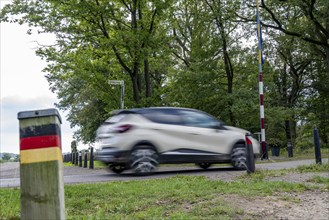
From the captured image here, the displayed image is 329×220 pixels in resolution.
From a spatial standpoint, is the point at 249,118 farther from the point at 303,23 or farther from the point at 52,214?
the point at 52,214

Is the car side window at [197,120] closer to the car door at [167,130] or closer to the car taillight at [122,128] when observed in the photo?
the car door at [167,130]

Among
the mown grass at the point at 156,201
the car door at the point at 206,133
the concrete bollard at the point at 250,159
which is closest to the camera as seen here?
the mown grass at the point at 156,201

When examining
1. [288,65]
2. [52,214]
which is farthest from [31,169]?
[288,65]

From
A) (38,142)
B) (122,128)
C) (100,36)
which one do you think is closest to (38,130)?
(38,142)

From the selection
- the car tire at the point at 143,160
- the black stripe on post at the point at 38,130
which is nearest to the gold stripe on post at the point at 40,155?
the black stripe on post at the point at 38,130

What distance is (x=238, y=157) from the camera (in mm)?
10359

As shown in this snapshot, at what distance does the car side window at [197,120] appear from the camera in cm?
983

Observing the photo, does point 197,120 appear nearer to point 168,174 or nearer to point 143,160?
point 168,174

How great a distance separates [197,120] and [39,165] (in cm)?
749

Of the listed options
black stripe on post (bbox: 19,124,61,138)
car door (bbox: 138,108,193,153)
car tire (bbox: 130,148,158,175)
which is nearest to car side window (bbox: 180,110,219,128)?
car door (bbox: 138,108,193,153)

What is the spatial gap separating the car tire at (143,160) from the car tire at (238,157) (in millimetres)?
2363

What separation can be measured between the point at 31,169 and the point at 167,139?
22.4ft

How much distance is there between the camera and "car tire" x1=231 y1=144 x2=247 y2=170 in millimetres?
10328

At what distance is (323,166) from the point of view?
835 cm
